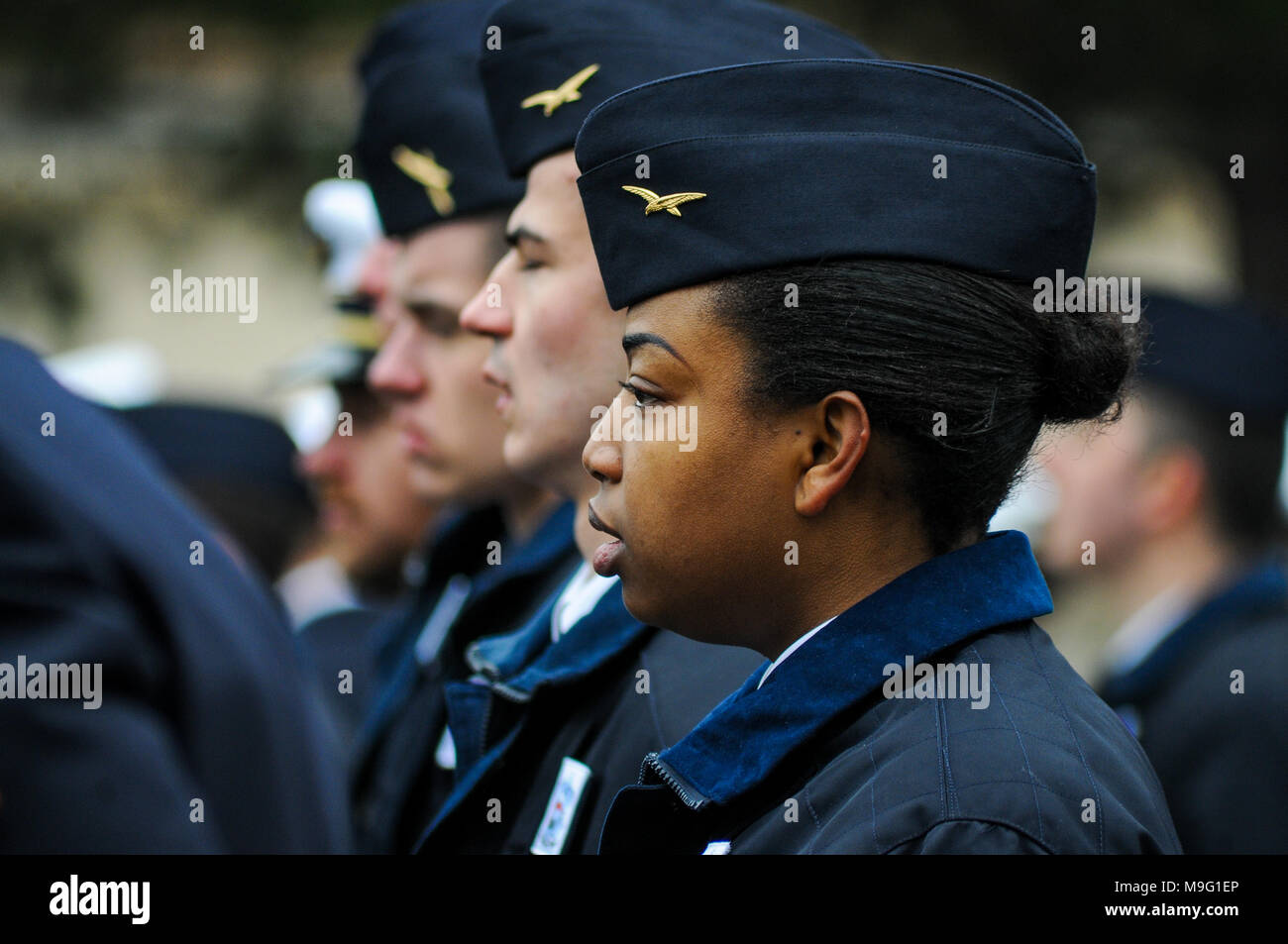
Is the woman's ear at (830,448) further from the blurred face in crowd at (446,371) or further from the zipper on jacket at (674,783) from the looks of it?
the blurred face in crowd at (446,371)

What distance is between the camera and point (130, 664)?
2.10 meters

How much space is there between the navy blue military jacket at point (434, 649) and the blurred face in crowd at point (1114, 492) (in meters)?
1.62

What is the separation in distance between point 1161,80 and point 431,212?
352 cm

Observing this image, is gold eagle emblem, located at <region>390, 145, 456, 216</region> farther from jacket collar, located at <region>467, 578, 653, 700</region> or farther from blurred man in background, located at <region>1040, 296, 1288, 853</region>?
blurred man in background, located at <region>1040, 296, 1288, 853</region>

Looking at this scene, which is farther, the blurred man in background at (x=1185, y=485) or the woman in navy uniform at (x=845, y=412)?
the blurred man in background at (x=1185, y=485)

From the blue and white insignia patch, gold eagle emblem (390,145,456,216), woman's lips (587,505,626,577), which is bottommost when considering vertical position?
the blue and white insignia patch

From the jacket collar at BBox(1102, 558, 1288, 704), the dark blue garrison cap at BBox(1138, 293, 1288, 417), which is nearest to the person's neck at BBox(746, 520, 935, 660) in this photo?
the jacket collar at BBox(1102, 558, 1288, 704)

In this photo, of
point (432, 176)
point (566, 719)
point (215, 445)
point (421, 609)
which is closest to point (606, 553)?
point (566, 719)

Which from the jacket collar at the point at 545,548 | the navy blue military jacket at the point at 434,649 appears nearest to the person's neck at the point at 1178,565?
the navy blue military jacket at the point at 434,649

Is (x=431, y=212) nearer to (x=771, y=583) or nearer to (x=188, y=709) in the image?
(x=188, y=709)

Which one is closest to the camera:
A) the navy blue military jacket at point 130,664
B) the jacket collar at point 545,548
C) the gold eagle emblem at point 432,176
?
the navy blue military jacket at point 130,664

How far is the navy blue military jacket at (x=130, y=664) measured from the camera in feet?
6.51

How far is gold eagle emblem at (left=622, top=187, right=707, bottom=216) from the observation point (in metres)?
1.78

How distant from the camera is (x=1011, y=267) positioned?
168 centimetres
